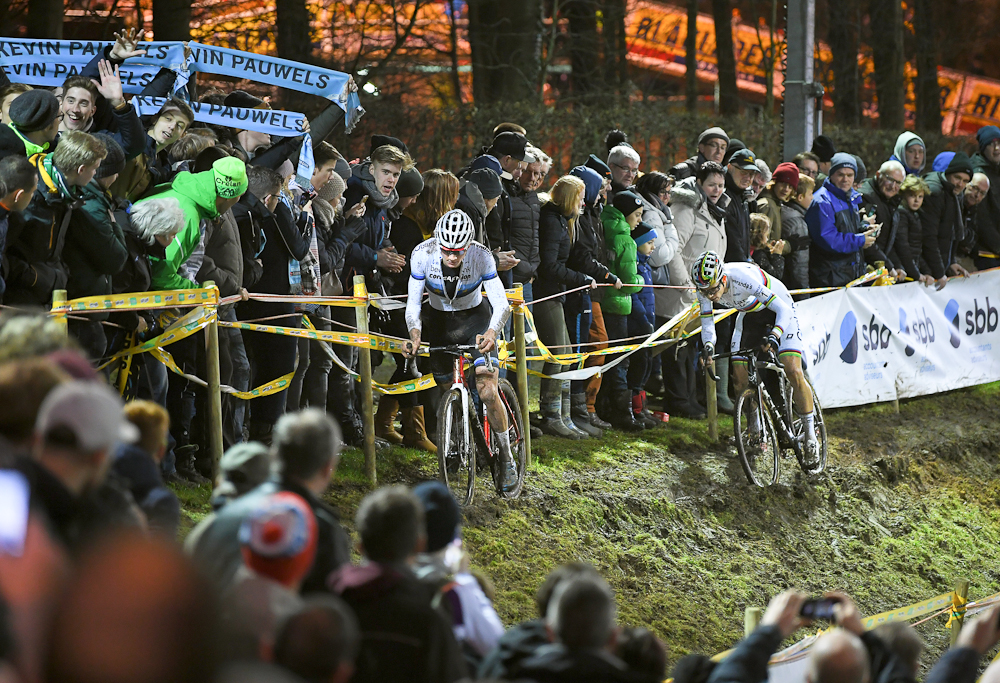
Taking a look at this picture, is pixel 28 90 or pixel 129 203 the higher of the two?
pixel 28 90

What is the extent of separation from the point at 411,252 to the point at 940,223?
→ 7774mm

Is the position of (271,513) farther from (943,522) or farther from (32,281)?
(943,522)

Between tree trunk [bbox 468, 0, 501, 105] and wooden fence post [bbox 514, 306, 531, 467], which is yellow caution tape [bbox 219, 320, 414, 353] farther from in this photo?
tree trunk [bbox 468, 0, 501, 105]

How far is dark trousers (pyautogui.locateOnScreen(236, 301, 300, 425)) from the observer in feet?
28.4

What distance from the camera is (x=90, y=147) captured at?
271 inches

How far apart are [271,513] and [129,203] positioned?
4.67m

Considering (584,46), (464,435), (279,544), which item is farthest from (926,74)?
(279,544)

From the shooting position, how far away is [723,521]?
10.3 metres

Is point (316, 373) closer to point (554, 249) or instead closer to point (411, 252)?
point (411, 252)

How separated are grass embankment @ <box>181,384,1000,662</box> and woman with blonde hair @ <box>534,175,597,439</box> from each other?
1.05 feet

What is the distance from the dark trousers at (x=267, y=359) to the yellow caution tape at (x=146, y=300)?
2.73 feet

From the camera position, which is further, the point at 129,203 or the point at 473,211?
the point at 473,211

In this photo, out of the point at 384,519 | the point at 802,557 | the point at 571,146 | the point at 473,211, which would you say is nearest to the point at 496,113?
the point at 571,146

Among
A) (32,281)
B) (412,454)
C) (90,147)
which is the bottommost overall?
(412,454)
